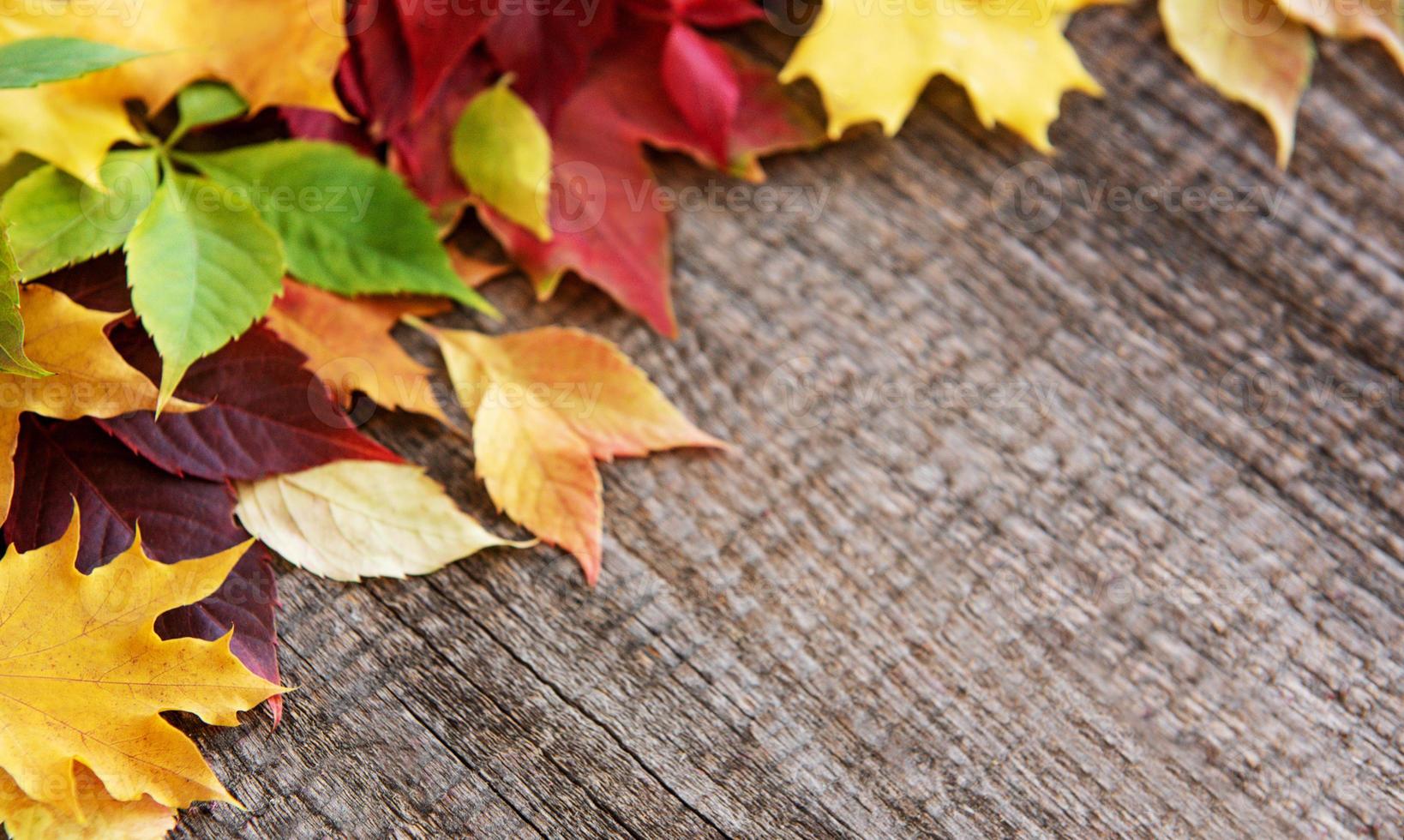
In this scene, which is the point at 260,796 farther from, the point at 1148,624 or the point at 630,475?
the point at 1148,624

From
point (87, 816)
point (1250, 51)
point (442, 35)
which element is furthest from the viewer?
point (1250, 51)

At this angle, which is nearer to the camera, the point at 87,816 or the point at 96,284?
the point at 87,816

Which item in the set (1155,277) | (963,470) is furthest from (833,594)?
(1155,277)

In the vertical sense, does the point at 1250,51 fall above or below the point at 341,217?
above

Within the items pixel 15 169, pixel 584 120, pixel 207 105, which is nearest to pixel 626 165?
pixel 584 120

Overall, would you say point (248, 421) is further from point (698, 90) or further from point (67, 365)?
point (698, 90)

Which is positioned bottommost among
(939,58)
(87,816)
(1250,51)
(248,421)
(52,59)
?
(87,816)

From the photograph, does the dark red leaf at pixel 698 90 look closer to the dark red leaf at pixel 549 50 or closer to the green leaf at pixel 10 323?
the dark red leaf at pixel 549 50

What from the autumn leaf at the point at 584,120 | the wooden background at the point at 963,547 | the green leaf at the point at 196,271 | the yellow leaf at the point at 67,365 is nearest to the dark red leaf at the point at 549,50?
the autumn leaf at the point at 584,120
